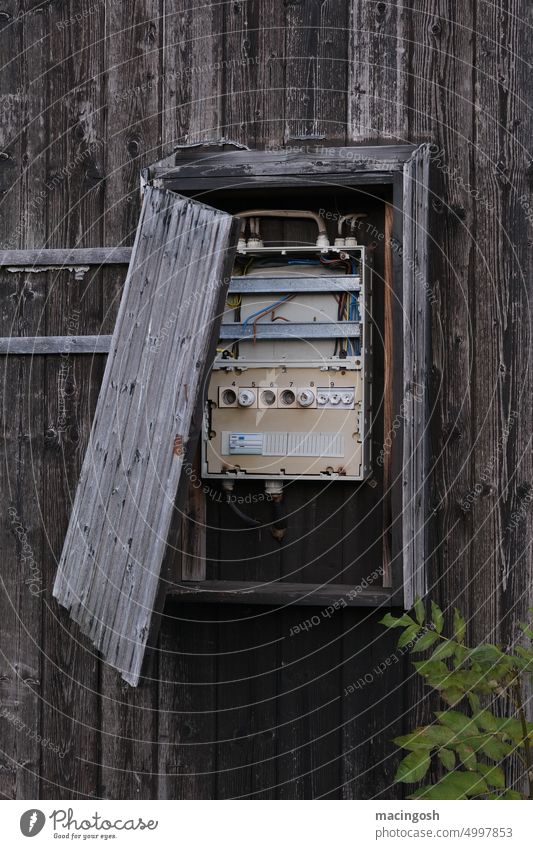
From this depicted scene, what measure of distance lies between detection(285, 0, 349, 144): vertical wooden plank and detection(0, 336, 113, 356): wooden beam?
113cm

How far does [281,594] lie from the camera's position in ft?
12.1

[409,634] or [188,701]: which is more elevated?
[409,634]

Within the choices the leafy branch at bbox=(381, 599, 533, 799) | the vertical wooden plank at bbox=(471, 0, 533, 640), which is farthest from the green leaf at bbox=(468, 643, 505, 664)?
the vertical wooden plank at bbox=(471, 0, 533, 640)

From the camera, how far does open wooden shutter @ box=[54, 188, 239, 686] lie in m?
3.45

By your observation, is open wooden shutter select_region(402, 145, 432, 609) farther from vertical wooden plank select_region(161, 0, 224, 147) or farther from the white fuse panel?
vertical wooden plank select_region(161, 0, 224, 147)

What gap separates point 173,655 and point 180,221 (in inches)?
68.8

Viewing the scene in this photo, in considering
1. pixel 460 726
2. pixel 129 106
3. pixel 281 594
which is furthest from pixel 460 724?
pixel 129 106

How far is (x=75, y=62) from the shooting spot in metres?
4.06

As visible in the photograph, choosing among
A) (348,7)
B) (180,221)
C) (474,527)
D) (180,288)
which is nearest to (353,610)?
(474,527)

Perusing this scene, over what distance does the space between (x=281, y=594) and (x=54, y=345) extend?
142cm

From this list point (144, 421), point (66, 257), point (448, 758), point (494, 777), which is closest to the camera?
point (448, 758)

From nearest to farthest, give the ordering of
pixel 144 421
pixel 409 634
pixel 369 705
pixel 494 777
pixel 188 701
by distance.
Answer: pixel 494 777, pixel 409 634, pixel 144 421, pixel 369 705, pixel 188 701

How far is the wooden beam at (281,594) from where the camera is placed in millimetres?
3658

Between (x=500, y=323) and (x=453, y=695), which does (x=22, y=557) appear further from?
(x=500, y=323)
